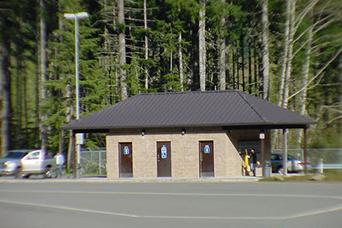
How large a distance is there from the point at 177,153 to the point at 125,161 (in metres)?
3.44

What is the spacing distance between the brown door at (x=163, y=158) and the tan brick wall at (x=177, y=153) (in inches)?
9.9

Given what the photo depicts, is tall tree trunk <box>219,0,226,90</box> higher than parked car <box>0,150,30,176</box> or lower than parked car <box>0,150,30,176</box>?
higher

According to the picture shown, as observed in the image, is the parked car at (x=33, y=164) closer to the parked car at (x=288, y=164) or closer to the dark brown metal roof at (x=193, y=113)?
the dark brown metal roof at (x=193, y=113)

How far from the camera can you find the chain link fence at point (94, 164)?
45500 mm

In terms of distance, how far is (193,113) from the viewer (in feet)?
131

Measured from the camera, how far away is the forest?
1911 inches

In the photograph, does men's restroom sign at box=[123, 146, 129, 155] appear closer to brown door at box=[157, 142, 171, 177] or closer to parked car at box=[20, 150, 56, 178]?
brown door at box=[157, 142, 171, 177]

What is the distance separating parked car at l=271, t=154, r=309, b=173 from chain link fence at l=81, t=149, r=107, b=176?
1200 cm
